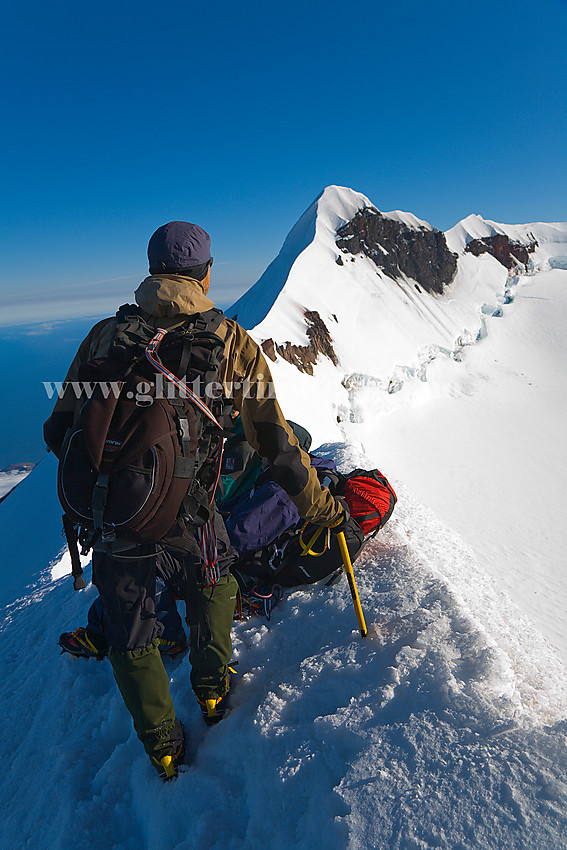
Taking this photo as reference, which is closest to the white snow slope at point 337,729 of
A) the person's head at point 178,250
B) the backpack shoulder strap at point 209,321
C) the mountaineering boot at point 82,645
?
the mountaineering boot at point 82,645

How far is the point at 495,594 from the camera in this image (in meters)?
3.34

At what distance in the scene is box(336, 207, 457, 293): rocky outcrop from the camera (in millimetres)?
43062

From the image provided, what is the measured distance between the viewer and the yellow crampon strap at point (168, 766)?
7.25ft

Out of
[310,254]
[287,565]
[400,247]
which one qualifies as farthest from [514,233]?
[287,565]

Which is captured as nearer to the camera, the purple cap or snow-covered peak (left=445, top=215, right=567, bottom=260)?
the purple cap

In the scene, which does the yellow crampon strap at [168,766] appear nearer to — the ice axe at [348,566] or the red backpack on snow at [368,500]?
the ice axe at [348,566]

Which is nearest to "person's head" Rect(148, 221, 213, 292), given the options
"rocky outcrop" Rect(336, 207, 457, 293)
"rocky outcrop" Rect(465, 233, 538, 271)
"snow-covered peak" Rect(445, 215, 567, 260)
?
"rocky outcrop" Rect(336, 207, 457, 293)

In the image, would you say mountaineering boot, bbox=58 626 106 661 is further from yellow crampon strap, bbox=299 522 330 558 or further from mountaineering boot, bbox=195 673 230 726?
yellow crampon strap, bbox=299 522 330 558

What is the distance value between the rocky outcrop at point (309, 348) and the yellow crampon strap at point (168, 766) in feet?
59.0

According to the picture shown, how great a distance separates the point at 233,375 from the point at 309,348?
76.7 feet

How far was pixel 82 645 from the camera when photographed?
3094mm

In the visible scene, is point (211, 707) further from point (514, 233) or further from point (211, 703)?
point (514, 233)

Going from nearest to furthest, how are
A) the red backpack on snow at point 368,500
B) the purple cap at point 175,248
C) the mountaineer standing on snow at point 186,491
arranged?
the mountaineer standing on snow at point 186,491 → the purple cap at point 175,248 → the red backpack on snow at point 368,500

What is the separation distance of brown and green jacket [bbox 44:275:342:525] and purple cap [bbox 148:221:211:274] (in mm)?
70
